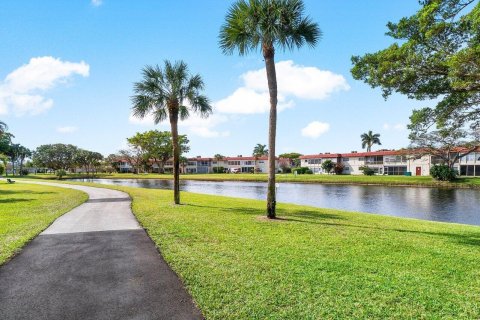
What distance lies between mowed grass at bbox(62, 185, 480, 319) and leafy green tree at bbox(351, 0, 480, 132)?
18.0 feet

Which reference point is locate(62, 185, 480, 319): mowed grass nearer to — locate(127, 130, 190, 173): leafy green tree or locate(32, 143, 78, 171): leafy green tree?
locate(127, 130, 190, 173): leafy green tree

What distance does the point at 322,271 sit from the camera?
20.3 feet

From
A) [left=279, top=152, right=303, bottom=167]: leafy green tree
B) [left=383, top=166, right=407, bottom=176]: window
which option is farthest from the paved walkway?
[left=279, top=152, right=303, bottom=167]: leafy green tree

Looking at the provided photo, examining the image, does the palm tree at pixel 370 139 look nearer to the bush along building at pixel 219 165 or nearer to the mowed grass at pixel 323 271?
the bush along building at pixel 219 165

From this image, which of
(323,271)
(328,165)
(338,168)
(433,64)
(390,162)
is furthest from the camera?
(328,165)

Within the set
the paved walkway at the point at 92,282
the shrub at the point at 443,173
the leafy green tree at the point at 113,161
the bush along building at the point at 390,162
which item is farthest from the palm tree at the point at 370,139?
the paved walkway at the point at 92,282

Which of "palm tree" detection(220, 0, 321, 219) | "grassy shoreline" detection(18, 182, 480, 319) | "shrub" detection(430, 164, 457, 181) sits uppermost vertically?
"palm tree" detection(220, 0, 321, 219)

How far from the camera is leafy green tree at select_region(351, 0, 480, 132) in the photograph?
1011 cm

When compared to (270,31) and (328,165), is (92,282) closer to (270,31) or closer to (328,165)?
(270,31)

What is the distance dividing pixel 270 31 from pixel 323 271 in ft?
29.6

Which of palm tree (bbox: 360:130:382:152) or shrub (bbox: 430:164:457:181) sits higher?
palm tree (bbox: 360:130:382:152)

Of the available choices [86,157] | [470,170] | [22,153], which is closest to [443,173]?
[470,170]

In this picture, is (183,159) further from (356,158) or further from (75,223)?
(75,223)

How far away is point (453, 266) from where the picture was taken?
6.77 meters
